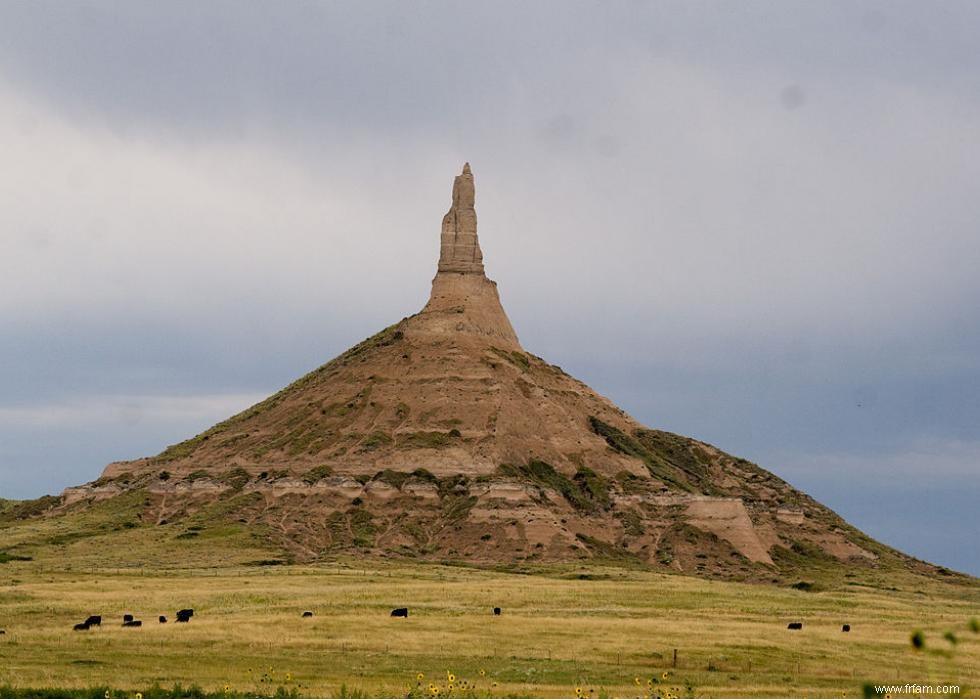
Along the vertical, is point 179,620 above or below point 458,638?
above

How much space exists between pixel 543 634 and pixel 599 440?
126m

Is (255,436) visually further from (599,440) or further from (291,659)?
(291,659)

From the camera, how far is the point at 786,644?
66.1 m

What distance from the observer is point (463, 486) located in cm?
16850

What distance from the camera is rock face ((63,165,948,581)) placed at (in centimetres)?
15788

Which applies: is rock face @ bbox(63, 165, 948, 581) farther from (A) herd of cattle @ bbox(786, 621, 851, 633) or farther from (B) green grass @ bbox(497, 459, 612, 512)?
(A) herd of cattle @ bbox(786, 621, 851, 633)

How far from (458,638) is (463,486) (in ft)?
340

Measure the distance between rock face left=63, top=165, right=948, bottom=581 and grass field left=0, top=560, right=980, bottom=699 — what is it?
42262 millimetres

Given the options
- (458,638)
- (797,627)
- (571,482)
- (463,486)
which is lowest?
(458,638)

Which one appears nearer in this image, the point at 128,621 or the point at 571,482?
the point at 128,621

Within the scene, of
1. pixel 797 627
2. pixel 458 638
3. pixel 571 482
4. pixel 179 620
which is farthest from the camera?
→ pixel 571 482

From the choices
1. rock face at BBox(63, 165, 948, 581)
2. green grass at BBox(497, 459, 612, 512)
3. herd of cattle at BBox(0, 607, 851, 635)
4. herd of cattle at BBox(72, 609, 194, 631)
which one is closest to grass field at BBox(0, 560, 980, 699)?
herd of cattle at BBox(0, 607, 851, 635)

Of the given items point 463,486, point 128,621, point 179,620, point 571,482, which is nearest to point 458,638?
point 179,620

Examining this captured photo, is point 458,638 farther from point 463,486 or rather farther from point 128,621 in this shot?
point 463,486
